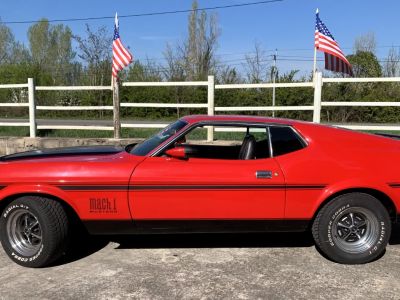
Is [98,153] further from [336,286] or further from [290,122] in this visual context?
[336,286]

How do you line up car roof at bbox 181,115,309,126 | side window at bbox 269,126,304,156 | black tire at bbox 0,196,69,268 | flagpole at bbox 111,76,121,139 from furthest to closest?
flagpole at bbox 111,76,121,139 < car roof at bbox 181,115,309,126 < side window at bbox 269,126,304,156 < black tire at bbox 0,196,69,268

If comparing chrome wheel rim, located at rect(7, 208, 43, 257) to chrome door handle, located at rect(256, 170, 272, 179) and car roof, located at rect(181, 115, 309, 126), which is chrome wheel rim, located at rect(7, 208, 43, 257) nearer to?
car roof, located at rect(181, 115, 309, 126)

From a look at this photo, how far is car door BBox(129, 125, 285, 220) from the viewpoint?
4090 millimetres

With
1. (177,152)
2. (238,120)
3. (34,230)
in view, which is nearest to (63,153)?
(34,230)

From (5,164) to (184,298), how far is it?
2171mm

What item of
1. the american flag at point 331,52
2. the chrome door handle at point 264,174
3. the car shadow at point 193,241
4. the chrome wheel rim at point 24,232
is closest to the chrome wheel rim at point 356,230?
the car shadow at point 193,241

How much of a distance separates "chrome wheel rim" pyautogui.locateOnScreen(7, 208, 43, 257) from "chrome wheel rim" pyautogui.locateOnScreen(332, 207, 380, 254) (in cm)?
281

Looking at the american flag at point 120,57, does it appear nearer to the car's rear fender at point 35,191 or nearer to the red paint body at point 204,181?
the red paint body at point 204,181

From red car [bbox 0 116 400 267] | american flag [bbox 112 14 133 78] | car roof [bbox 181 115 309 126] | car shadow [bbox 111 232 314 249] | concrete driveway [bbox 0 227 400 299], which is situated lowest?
concrete driveway [bbox 0 227 400 299]

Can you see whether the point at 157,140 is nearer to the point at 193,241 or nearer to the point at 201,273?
the point at 193,241

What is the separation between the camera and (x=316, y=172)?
13.8ft

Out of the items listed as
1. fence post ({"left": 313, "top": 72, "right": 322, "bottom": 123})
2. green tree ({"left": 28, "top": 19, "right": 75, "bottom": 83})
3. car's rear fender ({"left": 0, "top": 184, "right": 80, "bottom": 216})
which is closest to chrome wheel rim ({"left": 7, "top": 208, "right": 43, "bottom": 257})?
car's rear fender ({"left": 0, "top": 184, "right": 80, "bottom": 216})

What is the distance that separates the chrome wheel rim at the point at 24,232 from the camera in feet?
13.6

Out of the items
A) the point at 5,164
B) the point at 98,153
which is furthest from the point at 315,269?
the point at 5,164
